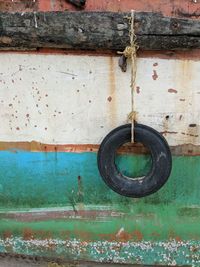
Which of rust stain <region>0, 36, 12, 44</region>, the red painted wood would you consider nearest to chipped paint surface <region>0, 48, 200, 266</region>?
rust stain <region>0, 36, 12, 44</region>

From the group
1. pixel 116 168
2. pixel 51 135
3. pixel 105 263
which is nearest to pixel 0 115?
pixel 51 135

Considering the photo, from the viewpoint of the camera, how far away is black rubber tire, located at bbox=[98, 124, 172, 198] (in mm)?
3166

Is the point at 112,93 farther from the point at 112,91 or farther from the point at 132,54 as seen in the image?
the point at 132,54

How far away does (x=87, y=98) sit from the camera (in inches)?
129

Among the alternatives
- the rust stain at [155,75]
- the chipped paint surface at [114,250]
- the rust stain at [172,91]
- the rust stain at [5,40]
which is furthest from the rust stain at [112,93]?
the chipped paint surface at [114,250]

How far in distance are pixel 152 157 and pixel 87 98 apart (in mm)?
577

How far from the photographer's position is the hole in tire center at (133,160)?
3.36 m

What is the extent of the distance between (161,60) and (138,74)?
0.17 m

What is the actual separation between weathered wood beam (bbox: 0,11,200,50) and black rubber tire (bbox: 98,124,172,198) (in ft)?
1.78

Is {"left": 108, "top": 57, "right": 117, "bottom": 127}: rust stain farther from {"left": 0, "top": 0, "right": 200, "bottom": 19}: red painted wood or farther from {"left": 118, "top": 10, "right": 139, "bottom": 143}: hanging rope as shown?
{"left": 0, "top": 0, "right": 200, "bottom": 19}: red painted wood

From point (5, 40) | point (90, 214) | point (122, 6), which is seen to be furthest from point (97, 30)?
point (90, 214)

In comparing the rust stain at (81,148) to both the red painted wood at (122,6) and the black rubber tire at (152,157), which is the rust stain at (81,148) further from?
the red painted wood at (122,6)

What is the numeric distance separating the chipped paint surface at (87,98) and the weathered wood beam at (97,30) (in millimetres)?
150

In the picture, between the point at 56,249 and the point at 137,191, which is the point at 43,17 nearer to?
the point at 137,191
